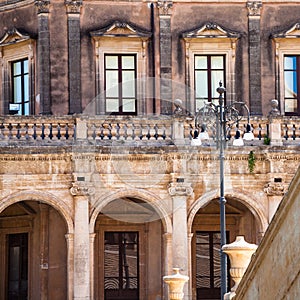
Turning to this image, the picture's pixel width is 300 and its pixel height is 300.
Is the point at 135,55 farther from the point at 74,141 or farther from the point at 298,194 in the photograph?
the point at 298,194

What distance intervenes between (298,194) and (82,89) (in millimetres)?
21249

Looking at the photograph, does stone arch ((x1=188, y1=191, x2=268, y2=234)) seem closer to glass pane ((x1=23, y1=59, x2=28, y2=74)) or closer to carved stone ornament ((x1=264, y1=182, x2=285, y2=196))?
carved stone ornament ((x1=264, y1=182, x2=285, y2=196))

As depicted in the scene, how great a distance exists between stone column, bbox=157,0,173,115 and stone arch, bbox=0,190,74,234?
4841mm

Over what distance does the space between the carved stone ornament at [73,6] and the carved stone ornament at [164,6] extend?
232 centimetres

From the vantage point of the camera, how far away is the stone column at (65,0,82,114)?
1358 inches

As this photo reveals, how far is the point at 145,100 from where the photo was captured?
3528 cm

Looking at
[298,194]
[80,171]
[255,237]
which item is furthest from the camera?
[255,237]

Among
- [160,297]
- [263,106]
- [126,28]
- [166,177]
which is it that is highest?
[126,28]

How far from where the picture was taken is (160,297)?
3391cm

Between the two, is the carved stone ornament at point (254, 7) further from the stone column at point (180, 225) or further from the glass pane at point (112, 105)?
the stone column at point (180, 225)

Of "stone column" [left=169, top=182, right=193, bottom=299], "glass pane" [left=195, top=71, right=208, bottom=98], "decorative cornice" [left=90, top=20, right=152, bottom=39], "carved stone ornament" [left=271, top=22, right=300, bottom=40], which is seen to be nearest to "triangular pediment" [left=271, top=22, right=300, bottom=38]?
"carved stone ornament" [left=271, top=22, right=300, bottom=40]

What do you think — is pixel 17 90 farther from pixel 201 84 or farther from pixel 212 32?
pixel 212 32

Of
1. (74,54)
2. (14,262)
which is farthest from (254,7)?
(14,262)

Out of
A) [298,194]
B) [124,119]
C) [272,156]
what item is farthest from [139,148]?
[298,194]
